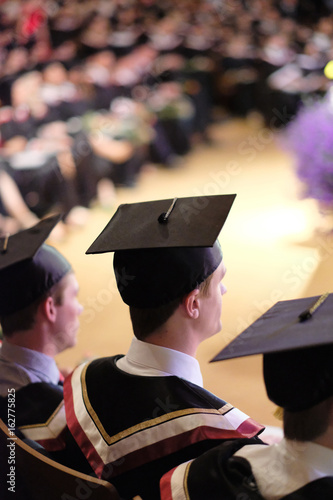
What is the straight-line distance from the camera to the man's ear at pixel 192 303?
5.46 ft

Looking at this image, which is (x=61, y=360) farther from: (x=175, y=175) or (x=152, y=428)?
(x=175, y=175)

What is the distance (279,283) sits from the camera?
4555 millimetres

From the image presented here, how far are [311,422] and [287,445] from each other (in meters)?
0.07

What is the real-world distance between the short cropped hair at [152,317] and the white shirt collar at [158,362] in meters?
0.03

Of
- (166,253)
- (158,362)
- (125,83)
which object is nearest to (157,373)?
(158,362)

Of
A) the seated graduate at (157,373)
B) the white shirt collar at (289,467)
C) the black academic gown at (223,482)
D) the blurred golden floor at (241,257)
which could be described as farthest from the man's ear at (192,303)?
the blurred golden floor at (241,257)

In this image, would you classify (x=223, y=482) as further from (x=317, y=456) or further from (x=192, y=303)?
(x=192, y=303)

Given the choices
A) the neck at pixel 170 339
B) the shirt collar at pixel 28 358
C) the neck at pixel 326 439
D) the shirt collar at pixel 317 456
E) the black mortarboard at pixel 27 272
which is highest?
the neck at pixel 326 439

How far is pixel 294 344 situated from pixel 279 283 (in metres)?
3.36

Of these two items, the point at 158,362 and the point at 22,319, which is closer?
the point at 158,362

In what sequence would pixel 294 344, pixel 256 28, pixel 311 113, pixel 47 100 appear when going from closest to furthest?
pixel 294 344, pixel 311 113, pixel 47 100, pixel 256 28

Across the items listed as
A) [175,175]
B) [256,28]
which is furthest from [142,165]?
[256,28]

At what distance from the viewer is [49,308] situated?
2.16 metres

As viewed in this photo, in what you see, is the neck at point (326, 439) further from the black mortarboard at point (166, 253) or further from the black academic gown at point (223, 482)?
the black mortarboard at point (166, 253)
